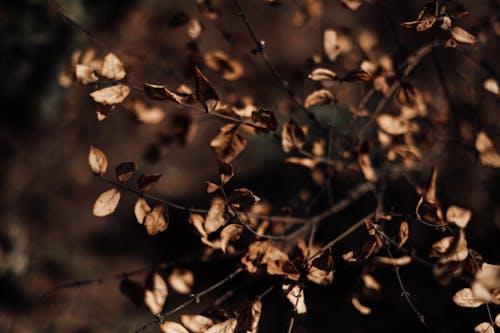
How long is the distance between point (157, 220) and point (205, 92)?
29 centimetres

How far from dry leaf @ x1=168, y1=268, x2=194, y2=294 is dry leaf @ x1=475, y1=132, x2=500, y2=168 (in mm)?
781

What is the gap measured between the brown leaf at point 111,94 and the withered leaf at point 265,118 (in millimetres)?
270

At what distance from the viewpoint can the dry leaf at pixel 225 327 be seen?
2.50 ft

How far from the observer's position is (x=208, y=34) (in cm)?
243

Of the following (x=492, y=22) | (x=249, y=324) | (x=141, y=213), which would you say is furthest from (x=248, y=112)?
(x=492, y=22)

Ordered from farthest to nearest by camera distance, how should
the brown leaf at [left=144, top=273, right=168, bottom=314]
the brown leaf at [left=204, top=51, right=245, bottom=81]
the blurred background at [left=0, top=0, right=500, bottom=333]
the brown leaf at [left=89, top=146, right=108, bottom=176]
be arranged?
the blurred background at [left=0, top=0, right=500, bottom=333], the brown leaf at [left=204, top=51, right=245, bottom=81], the brown leaf at [left=144, top=273, right=168, bottom=314], the brown leaf at [left=89, top=146, right=108, bottom=176]

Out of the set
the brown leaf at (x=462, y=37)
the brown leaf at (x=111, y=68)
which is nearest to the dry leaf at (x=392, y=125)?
the brown leaf at (x=462, y=37)

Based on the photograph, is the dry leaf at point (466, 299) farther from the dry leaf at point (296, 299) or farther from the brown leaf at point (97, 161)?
the brown leaf at point (97, 161)

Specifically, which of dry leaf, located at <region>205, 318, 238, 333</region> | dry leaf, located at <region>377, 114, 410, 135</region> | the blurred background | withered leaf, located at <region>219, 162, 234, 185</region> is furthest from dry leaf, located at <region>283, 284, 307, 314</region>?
the blurred background

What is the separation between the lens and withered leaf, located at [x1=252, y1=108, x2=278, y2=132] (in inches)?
31.5

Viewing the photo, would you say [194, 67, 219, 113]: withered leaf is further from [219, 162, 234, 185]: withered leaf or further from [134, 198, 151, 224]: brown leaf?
[134, 198, 151, 224]: brown leaf

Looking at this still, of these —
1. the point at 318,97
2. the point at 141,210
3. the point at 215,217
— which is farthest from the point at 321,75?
the point at 141,210

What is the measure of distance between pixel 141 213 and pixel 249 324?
0.32m

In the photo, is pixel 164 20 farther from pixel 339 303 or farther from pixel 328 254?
pixel 328 254
